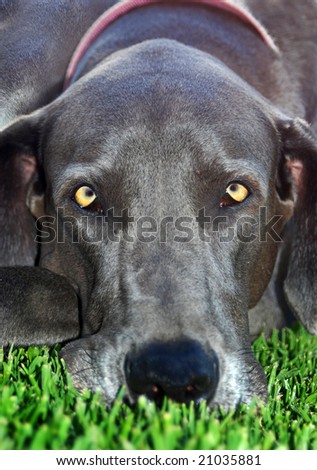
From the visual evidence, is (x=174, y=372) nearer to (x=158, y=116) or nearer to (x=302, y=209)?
(x=158, y=116)

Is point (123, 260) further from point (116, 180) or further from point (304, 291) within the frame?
point (304, 291)

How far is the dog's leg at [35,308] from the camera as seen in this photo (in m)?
3.12

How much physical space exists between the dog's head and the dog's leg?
0.26 feet

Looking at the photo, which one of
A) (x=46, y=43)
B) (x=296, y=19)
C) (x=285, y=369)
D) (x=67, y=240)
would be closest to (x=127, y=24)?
(x=46, y=43)

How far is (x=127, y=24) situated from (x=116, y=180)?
1677 millimetres

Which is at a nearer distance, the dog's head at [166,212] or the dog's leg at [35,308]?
the dog's head at [166,212]

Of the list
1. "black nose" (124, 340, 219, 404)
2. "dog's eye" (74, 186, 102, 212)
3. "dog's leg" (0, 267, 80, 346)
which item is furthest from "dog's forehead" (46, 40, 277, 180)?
"black nose" (124, 340, 219, 404)

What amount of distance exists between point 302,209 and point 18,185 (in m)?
1.43

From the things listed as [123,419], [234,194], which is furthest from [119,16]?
[123,419]

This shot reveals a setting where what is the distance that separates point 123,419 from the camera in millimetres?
2260

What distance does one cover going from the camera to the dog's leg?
3.12 m

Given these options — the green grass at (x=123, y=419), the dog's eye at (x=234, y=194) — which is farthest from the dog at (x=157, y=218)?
the green grass at (x=123, y=419)

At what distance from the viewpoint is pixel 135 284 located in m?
2.81

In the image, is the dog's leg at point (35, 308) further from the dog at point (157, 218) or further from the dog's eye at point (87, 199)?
the dog's eye at point (87, 199)
